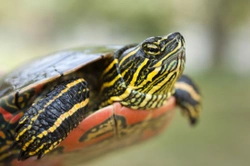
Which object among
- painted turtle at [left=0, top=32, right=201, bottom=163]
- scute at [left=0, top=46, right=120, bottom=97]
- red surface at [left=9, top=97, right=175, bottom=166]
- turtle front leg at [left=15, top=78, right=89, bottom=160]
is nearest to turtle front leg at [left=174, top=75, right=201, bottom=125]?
red surface at [left=9, top=97, right=175, bottom=166]

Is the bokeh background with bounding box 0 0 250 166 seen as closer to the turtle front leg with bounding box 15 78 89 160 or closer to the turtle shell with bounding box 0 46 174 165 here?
the turtle shell with bounding box 0 46 174 165

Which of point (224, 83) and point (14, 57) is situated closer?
point (224, 83)

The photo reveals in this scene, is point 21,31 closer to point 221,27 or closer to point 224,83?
point 221,27

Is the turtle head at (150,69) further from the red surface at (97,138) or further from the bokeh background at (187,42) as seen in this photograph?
the bokeh background at (187,42)

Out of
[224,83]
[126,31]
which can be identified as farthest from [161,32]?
[224,83]

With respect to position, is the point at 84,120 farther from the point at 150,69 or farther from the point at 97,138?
the point at 150,69

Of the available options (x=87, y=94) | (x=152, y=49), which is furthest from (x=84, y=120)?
(x=152, y=49)
